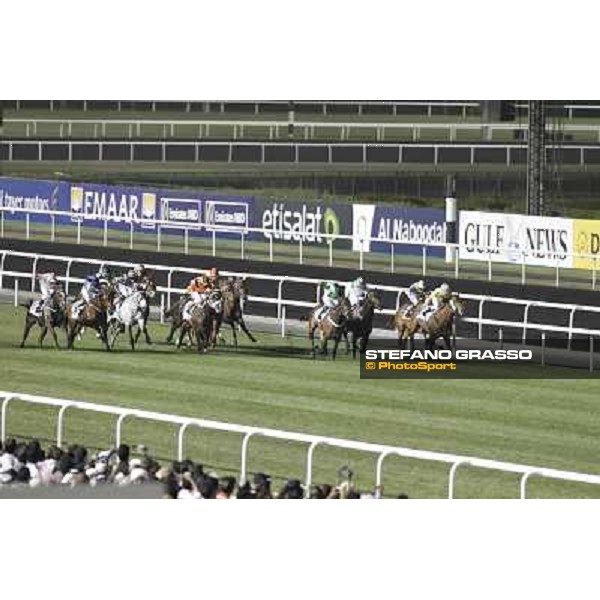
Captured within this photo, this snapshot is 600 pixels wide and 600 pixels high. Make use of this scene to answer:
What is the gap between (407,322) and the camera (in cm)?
2544

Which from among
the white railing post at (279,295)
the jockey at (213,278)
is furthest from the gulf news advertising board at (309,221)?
the jockey at (213,278)

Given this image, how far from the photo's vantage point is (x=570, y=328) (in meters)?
24.7

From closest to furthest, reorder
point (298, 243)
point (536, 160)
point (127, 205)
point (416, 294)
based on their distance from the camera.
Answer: point (416, 294)
point (536, 160)
point (298, 243)
point (127, 205)

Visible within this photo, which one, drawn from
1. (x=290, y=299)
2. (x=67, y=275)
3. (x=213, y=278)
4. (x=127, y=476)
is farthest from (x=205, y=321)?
(x=127, y=476)

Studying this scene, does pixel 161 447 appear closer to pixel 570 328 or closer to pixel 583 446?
pixel 583 446

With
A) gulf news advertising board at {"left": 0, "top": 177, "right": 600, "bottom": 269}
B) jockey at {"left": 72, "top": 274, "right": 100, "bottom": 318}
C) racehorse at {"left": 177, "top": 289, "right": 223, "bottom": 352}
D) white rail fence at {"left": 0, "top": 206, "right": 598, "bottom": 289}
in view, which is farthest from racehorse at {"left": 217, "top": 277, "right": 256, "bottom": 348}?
gulf news advertising board at {"left": 0, "top": 177, "right": 600, "bottom": 269}

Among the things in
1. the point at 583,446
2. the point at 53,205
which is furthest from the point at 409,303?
the point at 53,205

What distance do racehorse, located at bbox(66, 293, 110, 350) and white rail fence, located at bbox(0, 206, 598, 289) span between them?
2.95 meters

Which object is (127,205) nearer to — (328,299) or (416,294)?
(328,299)

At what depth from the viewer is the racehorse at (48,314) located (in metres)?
26.1

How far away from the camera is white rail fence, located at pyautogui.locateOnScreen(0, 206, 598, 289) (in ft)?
94.7

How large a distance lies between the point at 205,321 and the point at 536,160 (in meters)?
3.53

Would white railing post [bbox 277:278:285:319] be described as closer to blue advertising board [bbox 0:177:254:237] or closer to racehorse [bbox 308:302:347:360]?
racehorse [bbox 308:302:347:360]
